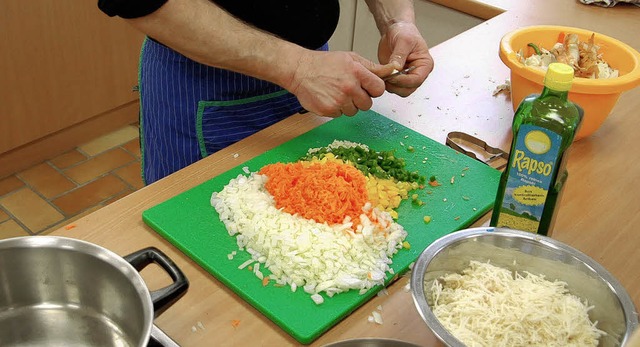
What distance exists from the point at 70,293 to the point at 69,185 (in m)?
1.86

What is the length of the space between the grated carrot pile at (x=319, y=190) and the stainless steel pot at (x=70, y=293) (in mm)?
285

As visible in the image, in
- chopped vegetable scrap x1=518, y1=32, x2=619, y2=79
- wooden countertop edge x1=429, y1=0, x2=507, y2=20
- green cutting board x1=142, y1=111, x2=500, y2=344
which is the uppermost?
chopped vegetable scrap x1=518, y1=32, x2=619, y2=79

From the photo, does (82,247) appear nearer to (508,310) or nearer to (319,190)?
(319,190)

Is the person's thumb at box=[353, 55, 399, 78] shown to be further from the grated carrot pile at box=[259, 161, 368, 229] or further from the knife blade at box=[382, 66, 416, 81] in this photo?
the grated carrot pile at box=[259, 161, 368, 229]

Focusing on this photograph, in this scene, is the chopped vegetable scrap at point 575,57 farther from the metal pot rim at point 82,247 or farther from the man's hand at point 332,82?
the metal pot rim at point 82,247

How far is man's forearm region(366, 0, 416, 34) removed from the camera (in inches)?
61.5

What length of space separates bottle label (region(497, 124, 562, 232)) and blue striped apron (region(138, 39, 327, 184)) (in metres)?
0.61

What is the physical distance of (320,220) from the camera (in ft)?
3.34

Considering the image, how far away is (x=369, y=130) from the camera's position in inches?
53.3

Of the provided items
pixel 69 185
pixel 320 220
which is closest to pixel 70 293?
pixel 320 220

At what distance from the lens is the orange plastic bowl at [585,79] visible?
4.09ft

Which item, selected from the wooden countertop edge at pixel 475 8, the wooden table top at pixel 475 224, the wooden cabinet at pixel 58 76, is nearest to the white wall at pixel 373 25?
the wooden countertop edge at pixel 475 8

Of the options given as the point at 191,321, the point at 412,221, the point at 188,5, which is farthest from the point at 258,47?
the point at 191,321

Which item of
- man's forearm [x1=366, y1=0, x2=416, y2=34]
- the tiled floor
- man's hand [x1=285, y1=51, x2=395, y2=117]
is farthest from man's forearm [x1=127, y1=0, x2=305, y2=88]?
the tiled floor
